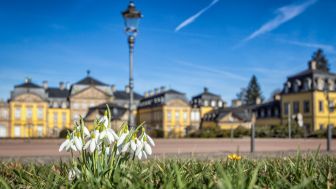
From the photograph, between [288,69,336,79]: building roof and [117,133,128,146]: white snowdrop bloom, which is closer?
[117,133,128,146]: white snowdrop bloom

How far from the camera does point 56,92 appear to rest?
74688 millimetres

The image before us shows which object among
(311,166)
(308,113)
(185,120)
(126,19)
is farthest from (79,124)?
(185,120)

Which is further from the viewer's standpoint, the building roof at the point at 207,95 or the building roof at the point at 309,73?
the building roof at the point at 207,95

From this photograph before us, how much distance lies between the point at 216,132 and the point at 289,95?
51.0 feet

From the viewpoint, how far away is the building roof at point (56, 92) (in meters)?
73.6

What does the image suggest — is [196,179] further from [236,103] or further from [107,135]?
[236,103]

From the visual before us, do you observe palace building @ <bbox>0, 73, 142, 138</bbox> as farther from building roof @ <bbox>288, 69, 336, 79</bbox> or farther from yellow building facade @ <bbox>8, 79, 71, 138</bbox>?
building roof @ <bbox>288, 69, 336, 79</bbox>

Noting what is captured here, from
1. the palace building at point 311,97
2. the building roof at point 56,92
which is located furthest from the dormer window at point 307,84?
the building roof at point 56,92

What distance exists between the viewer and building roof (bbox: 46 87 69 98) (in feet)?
242

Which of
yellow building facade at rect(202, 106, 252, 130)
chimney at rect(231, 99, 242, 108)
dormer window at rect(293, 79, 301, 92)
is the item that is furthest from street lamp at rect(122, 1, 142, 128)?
chimney at rect(231, 99, 242, 108)

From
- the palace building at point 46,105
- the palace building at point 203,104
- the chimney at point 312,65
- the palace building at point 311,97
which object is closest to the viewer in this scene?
the palace building at point 311,97

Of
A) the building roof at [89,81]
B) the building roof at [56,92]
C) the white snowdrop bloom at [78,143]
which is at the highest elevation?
the building roof at [89,81]

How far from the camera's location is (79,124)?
3.39 meters

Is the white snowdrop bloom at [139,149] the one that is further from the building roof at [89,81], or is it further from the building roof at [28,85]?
the building roof at [89,81]
